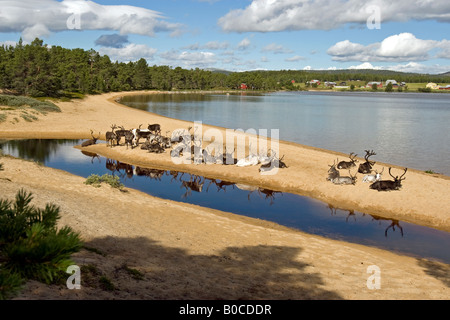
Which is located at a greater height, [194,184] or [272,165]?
[272,165]

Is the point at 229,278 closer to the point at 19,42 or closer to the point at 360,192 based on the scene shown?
the point at 360,192

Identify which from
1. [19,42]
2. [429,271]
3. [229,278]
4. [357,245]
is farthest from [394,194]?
[19,42]

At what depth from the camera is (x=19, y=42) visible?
319 feet

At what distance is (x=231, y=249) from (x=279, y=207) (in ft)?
29.0

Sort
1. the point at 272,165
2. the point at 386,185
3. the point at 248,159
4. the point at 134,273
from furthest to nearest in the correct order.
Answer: the point at 248,159
the point at 272,165
the point at 386,185
the point at 134,273

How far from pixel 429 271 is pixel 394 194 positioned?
948 cm

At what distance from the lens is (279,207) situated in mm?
21844

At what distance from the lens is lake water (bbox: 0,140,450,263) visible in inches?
686

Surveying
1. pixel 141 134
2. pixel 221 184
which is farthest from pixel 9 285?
pixel 141 134

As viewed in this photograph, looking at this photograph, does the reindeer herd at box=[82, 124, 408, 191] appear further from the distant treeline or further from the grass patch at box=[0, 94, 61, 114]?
the distant treeline

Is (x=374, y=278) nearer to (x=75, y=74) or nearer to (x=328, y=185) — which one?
(x=328, y=185)

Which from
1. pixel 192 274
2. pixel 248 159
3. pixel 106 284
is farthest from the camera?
pixel 248 159

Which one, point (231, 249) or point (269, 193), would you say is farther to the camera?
point (269, 193)

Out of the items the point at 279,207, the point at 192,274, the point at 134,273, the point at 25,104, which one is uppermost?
the point at 25,104
